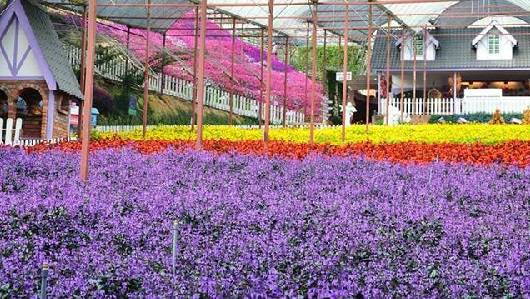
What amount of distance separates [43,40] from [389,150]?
10900 millimetres

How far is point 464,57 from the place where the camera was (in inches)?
1973

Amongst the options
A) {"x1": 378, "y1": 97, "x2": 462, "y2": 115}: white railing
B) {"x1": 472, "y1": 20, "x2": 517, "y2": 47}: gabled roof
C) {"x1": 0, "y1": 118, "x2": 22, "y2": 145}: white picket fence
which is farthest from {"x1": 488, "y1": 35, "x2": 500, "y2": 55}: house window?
{"x1": 0, "y1": 118, "x2": 22, "y2": 145}: white picket fence

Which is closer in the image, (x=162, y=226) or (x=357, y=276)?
(x=357, y=276)

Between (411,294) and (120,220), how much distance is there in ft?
12.4

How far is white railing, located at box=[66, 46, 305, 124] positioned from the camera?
39.4 meters

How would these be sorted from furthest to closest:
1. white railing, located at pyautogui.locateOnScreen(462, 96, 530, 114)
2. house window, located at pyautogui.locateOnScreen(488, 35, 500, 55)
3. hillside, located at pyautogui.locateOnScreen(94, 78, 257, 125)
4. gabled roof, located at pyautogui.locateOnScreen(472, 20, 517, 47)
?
house window, located at pyautogui.locateOnScreen(488, 35, 500, 55) → gabled roof, located at pyautogui.locateOnScreen(472, 20, 517, 47) → white railing, located at pyautogui.locateOnScreen(462, 96, 530, 114) → hillside, located at pyautogui.locateOnScreen(94, 78, 257, 125)

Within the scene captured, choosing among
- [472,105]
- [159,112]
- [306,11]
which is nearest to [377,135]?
[306,11]

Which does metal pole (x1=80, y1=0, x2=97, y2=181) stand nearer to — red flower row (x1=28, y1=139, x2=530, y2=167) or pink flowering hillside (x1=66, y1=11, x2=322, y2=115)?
red flower row (x1=28, y1=139, x2=530, y2=167)

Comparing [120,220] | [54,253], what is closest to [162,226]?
[120,220]

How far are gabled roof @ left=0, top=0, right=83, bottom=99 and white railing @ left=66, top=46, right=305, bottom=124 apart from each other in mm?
11672

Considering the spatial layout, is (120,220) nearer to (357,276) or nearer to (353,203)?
(353,203)

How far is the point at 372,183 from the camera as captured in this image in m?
11.5

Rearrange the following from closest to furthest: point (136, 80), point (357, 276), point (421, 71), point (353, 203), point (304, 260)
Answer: point (357, 276) → point (304, 260) → point (353, 203) → point (136, 80) → point (421, 71)

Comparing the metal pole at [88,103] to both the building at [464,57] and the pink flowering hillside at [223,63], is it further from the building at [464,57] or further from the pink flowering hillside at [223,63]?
the building at [464,57]
